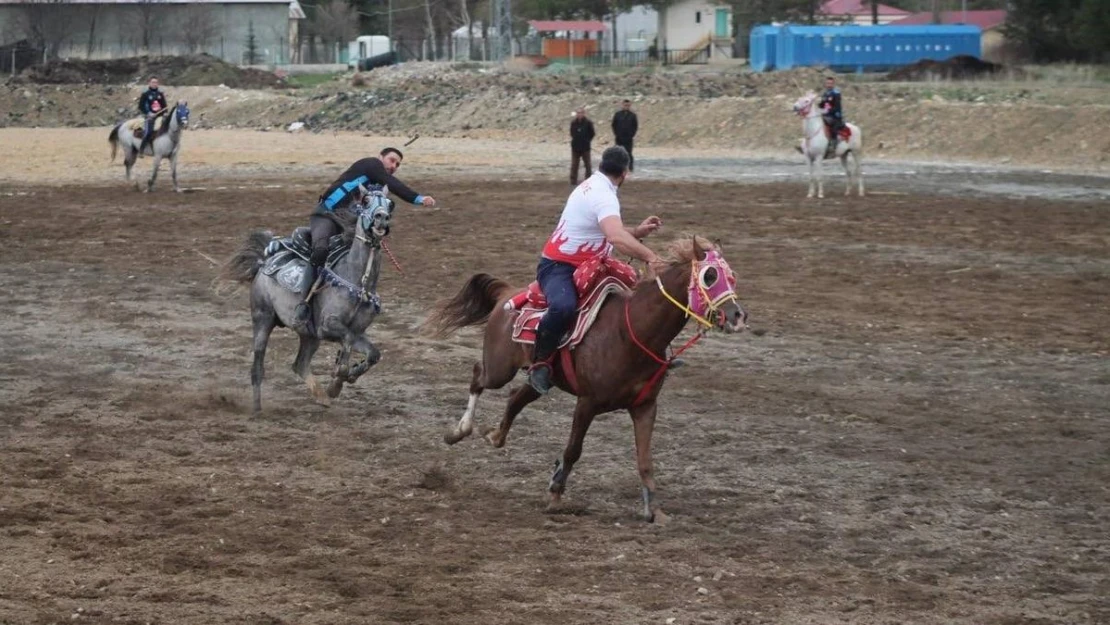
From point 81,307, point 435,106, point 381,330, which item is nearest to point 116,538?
point 381,330

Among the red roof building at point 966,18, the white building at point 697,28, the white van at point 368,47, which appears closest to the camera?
the white building at point 697,28

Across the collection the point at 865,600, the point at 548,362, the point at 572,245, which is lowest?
the point at 865,600

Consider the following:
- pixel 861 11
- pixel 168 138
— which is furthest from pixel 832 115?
pixel 861 11

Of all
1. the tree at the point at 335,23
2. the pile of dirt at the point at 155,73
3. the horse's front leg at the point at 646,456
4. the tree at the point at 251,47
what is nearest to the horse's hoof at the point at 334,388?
the horse's front leg at the point at 646,456

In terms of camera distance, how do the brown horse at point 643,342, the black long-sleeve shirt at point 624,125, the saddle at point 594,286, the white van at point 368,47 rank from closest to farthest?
the brown horse at point 643,342 < the saddle at point 594,286 < the black long-sleeve shirt at point 624,125 < the white van at point 368,47

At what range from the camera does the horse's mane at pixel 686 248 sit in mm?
8609

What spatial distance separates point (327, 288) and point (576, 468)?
2779 mm

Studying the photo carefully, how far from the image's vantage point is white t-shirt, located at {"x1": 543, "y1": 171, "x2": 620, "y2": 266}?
915 cm

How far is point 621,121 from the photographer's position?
33.7 m

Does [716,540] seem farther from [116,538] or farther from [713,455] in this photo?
[116,538]

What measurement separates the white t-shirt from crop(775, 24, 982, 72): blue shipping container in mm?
61956

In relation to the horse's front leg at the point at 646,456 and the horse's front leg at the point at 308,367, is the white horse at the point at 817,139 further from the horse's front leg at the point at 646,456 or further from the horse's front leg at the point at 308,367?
the horse's front leg at the point at 646,456

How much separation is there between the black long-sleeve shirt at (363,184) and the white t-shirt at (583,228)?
8.43 ft

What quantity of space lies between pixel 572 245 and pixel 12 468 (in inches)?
158
